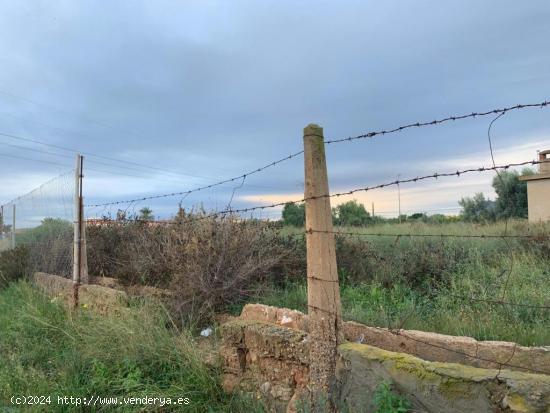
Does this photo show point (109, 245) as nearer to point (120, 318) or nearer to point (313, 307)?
point (120, 318)

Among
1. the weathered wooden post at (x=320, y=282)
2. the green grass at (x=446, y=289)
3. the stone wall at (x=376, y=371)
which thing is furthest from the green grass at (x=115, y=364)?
the green grass at (x=446, y=289)

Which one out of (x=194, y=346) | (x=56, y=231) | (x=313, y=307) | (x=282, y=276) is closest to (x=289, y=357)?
(x=313, y=307)

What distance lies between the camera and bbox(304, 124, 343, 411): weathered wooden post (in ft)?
10.9

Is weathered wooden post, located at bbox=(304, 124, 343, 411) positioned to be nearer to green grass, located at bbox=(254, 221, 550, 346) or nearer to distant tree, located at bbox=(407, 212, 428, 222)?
green grass, located at bbox=(254, 221, 550, 346)

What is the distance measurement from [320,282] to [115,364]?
2549mm

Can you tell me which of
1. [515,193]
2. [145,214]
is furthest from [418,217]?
[145,214]

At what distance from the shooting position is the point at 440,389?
8.84ft

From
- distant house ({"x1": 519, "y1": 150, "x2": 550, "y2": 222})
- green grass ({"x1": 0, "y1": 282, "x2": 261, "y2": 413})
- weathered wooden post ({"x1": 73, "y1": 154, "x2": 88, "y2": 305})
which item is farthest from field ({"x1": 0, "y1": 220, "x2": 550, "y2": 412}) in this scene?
distant house ({"x1": 519, "y1": 150, "x2": 550, "y2": 222})

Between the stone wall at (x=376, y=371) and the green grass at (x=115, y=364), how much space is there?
0.85 feet

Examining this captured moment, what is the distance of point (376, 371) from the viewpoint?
9.87 ft

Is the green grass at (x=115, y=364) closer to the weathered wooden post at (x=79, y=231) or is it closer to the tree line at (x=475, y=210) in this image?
the weathered wooden post at (x=79, y=231)

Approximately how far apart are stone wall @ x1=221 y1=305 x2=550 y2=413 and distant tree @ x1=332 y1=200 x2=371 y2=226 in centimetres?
734

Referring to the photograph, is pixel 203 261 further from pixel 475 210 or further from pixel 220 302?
pixel 475 210

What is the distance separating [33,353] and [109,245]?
155 inches
